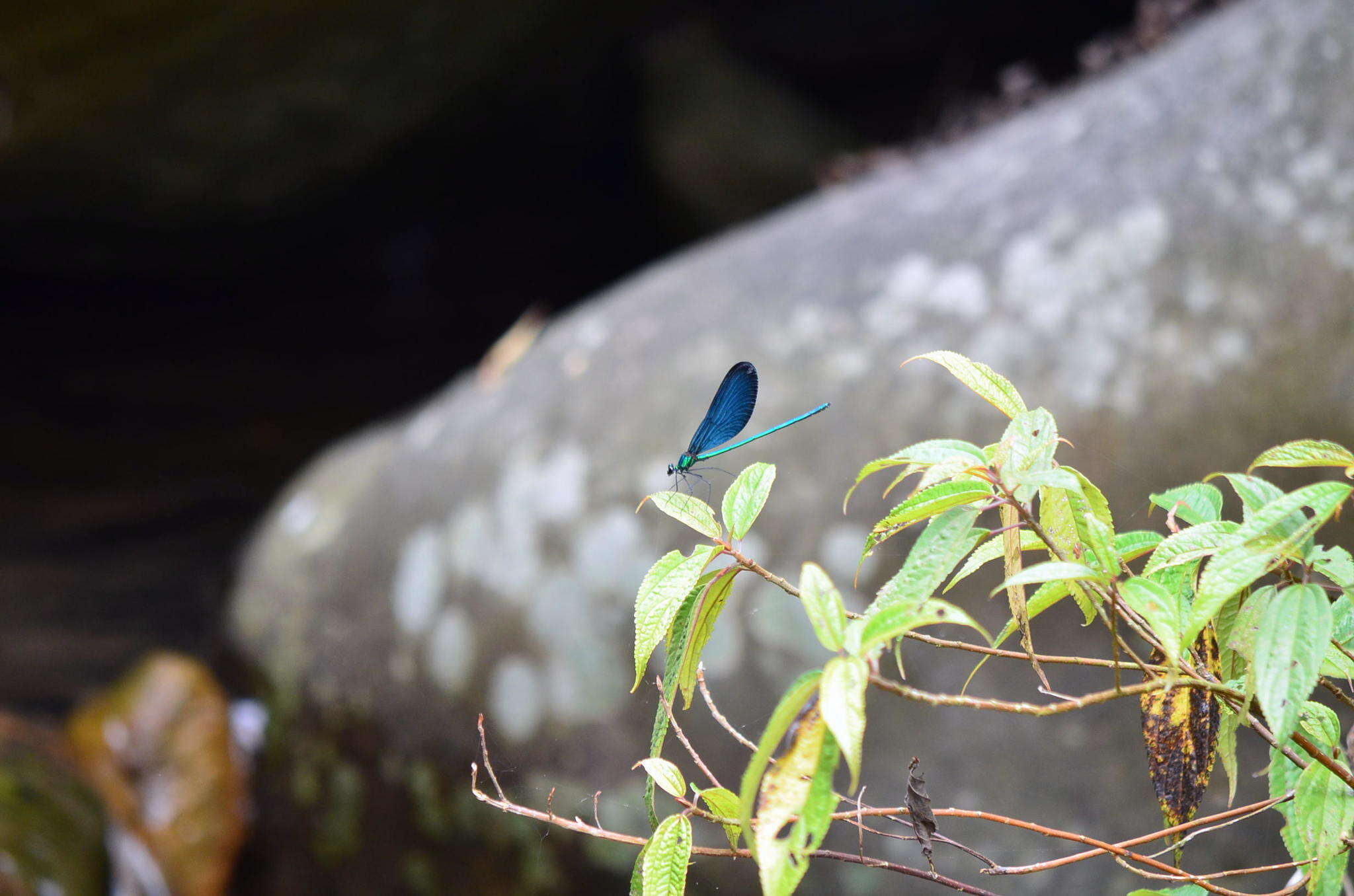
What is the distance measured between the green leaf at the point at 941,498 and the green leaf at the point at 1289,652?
11cm

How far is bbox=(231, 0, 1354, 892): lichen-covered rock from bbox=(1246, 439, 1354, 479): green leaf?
485mm

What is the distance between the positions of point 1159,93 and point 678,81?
6.54 feet

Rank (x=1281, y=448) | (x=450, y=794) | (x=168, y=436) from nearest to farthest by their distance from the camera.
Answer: (x=1281, y=448) < (x=450, y=794) < (x=168, y=436)

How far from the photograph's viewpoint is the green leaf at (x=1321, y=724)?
491 millimetres

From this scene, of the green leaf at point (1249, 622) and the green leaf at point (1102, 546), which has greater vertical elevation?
the green leaf at point (1102, 546)

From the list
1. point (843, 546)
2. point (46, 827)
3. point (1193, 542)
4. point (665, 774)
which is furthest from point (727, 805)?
point (46, 827)

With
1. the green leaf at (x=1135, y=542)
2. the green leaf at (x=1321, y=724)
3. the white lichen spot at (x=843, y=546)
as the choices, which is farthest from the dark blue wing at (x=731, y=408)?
the white lichen spot at (x=843, y=546)

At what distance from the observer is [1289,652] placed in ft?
1.23

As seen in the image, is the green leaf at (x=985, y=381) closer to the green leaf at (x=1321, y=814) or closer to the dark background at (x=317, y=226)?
the green leaf at (x=1321, y=814)

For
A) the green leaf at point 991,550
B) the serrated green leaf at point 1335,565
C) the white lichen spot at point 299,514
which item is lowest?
the white lichen spot at point 299,514

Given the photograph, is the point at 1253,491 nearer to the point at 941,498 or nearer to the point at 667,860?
the point at 941,498

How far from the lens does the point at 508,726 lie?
4.91 ft

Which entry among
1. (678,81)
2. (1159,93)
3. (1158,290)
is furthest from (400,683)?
(678,81)

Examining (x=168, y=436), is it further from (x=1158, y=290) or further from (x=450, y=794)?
(x=1158, y=290)
